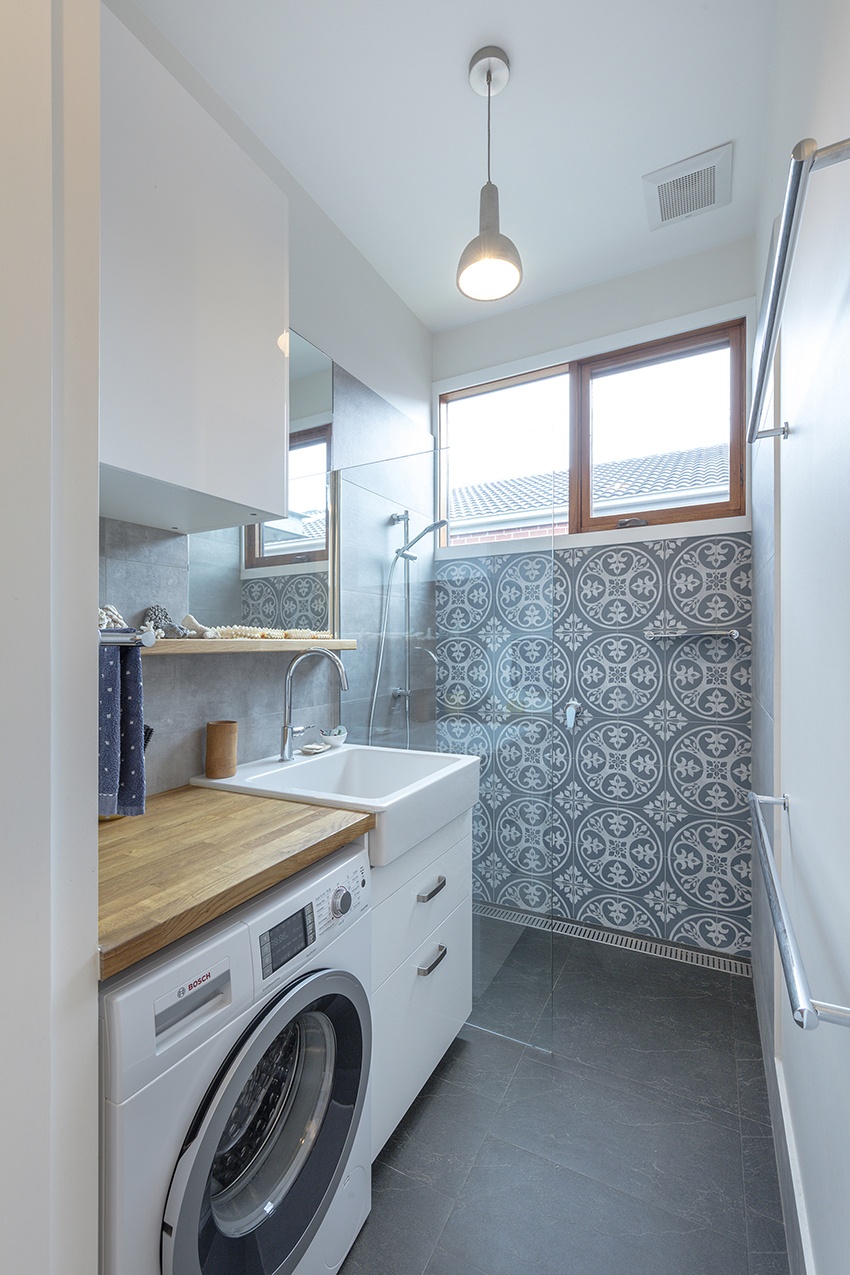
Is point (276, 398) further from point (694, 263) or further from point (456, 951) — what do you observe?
point (694, 263)

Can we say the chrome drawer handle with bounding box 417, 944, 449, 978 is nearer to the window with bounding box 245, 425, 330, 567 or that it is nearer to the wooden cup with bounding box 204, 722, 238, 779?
the wooden cup with bounding box 204, 722, 238, 779

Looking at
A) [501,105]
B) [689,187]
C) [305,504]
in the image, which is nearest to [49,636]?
[305,504]

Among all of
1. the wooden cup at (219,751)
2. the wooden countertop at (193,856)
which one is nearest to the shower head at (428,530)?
the wooden cup at (219,751)

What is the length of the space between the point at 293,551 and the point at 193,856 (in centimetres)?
112

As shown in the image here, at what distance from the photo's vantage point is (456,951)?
176 cm

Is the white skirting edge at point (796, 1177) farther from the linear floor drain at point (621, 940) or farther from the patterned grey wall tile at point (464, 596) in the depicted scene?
the patterned grey wall tile at point (464, 596)

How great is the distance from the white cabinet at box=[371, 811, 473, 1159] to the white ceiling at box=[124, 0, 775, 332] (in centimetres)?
178

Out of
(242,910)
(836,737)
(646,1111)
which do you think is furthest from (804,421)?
(646,1111)

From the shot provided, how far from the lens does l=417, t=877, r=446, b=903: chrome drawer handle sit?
153 cm

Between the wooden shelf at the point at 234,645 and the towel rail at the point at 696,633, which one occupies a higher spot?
the towel rail at the point at 696,633

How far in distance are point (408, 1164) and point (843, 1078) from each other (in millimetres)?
1117

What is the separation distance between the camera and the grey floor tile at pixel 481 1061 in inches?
65.4

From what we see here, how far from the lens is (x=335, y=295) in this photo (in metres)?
2.22

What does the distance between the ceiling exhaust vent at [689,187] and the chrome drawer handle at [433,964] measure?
253cm
